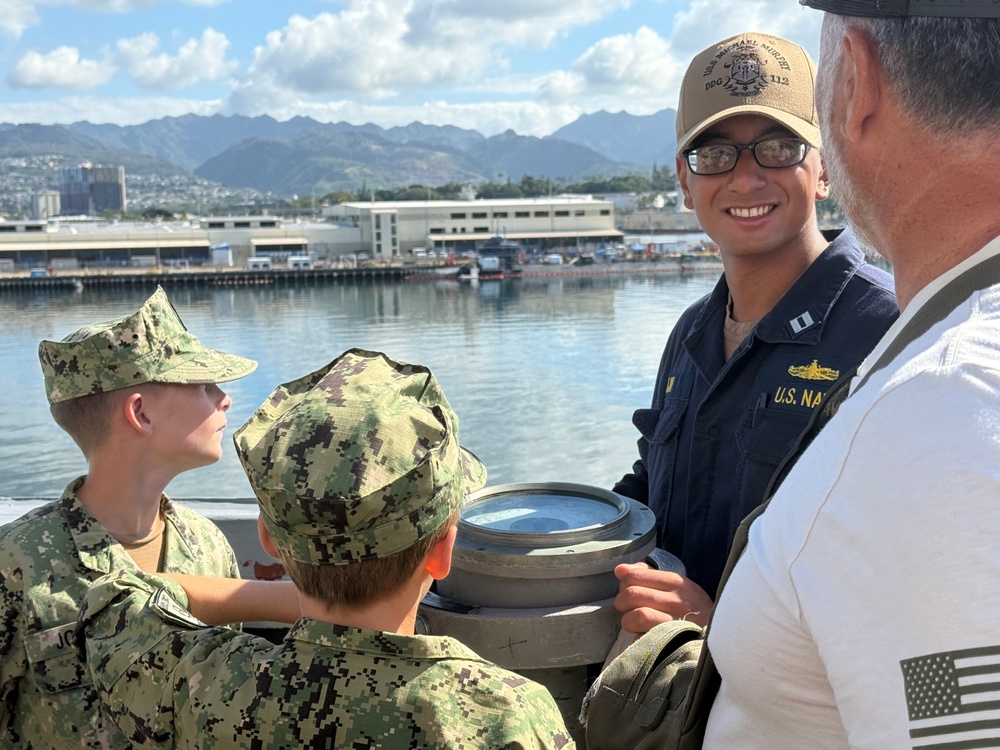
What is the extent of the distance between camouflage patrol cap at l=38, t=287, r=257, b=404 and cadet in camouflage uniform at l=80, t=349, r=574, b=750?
0.81m

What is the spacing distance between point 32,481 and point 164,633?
16.6 m

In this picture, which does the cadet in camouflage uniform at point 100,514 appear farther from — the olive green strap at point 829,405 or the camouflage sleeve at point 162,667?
the olive green strap at point 829,405

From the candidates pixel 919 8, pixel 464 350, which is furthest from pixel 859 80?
pixel 464 350

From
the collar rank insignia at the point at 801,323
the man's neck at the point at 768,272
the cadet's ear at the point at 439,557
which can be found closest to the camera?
the cadet's ear at the point at 439,557

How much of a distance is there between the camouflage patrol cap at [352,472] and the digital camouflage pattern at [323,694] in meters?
0.13

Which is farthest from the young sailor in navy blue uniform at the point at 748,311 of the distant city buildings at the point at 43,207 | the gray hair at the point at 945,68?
the distant city buildings at the point at 43,207

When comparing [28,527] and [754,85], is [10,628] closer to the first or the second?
[28,527]

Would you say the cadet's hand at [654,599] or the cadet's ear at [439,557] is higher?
the cadet's ear at [439,557]

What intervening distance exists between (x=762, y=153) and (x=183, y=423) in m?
1.44

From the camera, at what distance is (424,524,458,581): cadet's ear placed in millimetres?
1358

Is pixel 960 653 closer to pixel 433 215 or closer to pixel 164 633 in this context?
pixel 164 633

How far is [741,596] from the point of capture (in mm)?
916

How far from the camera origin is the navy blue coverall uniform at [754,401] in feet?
6.23

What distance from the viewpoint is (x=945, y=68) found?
2.96 ft
